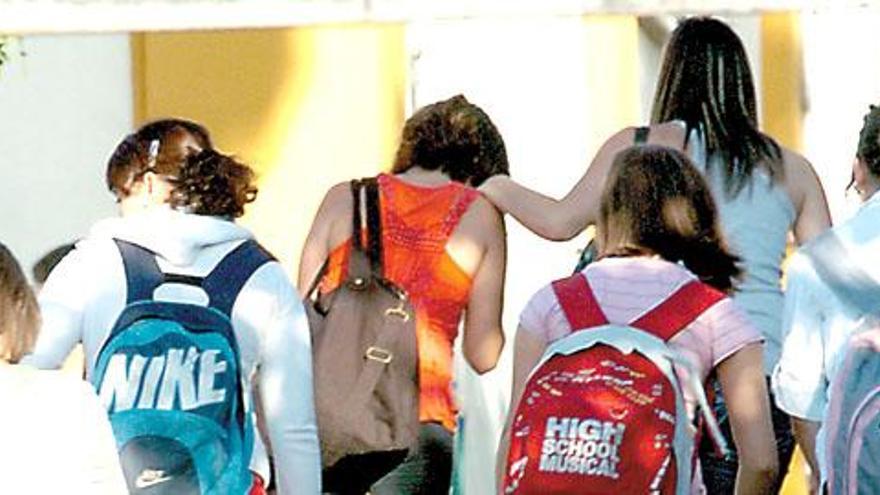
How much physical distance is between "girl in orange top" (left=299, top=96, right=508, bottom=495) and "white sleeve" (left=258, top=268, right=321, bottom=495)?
0.81m

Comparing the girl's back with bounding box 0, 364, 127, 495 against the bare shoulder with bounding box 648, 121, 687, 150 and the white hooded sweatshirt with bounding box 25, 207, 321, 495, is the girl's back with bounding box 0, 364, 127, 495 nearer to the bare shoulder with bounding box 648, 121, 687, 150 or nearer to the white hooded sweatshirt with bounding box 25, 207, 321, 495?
the white hooded sweatshirt with bounding box 25, 207, 321, 495

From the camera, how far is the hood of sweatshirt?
6.46m

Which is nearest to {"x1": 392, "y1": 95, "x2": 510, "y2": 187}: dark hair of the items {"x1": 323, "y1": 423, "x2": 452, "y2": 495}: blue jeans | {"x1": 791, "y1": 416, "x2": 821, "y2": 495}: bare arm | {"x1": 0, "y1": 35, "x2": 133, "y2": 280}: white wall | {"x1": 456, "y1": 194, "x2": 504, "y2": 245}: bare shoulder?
{"x1": 456, "y1": 194, "x2": 504, "y2": 245}: bare shoulder

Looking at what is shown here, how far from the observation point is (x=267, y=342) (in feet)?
21.5

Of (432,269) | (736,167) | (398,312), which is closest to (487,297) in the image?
(432,269)

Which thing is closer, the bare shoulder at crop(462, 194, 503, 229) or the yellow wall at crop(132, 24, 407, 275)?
the bare shoulder at crop(462, 194, 503, 229)

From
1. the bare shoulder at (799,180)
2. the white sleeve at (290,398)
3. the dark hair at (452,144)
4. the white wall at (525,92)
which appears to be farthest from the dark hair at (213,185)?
the white wall at (525,92)

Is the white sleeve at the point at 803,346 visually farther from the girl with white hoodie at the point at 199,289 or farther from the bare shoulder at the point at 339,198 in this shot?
the bare shoulder at the point at 339,198

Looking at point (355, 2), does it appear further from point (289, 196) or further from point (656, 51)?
point (656, 51)

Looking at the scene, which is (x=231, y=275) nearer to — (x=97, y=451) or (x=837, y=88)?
(x=97, y=451)

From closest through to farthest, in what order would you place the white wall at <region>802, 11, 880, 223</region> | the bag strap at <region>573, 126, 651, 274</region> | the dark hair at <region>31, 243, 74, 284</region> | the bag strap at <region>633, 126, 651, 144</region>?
1. the bag strap at <region>573, 126, 651, 274</region>
2. the bag strap at <region>633, 126, 651, 144</region>
3. the dark hair at <region>31, 243, 74, 284</region>
4. the white wall at <region>802, 11, 880, 223</region>

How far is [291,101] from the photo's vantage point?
11.5 meters

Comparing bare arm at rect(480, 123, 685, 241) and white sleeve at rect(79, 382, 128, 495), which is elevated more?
bare arm at rect(480, 123, 685, 241)

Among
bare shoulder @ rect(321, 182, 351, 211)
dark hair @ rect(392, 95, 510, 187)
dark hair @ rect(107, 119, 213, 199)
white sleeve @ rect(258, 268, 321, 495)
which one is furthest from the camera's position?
dark hair @ rect(392, 95, 510, 187)
